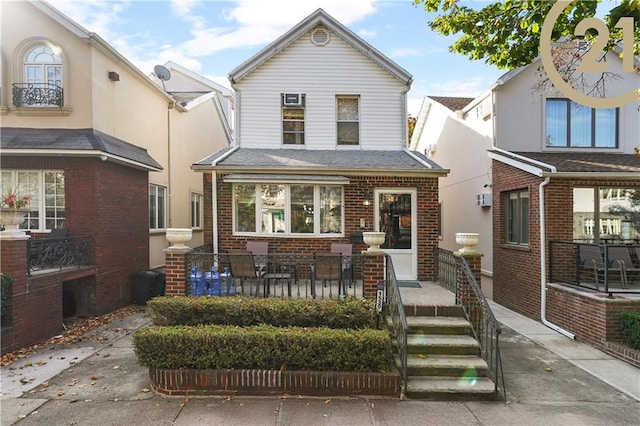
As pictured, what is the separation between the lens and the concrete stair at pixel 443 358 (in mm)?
4773

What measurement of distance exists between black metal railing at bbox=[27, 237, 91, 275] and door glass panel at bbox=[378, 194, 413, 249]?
281 inches

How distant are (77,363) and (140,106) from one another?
25.1 ft

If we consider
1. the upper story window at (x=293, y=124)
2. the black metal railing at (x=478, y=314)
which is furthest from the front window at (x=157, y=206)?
the black metal railing at (x=478, y=314)

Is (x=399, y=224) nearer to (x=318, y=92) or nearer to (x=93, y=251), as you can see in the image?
(x=318, y=92)

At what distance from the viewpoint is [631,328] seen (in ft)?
20.3

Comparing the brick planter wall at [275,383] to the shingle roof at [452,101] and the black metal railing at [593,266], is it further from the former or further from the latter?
the shingle roof at [452,101]

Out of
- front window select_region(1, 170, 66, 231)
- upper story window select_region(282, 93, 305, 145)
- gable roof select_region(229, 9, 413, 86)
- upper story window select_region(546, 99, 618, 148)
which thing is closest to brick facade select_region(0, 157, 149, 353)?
front window select_region(1, 170, 66, 231)

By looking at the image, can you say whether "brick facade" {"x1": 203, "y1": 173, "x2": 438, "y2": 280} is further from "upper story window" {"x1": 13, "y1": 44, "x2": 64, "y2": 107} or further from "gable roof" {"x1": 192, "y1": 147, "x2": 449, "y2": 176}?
"upper story window" {"x1": 13, "y1": 44, "x2": 64, "y2": 107}

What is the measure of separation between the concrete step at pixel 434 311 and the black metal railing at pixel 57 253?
7.05m

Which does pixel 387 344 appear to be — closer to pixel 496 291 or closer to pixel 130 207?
pixel 496 291

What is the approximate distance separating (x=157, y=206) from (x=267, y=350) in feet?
28.3

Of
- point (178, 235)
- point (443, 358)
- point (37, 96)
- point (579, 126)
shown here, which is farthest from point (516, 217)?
point (37, 96)

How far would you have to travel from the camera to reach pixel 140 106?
10.8 m

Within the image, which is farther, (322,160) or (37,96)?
(322,160)
